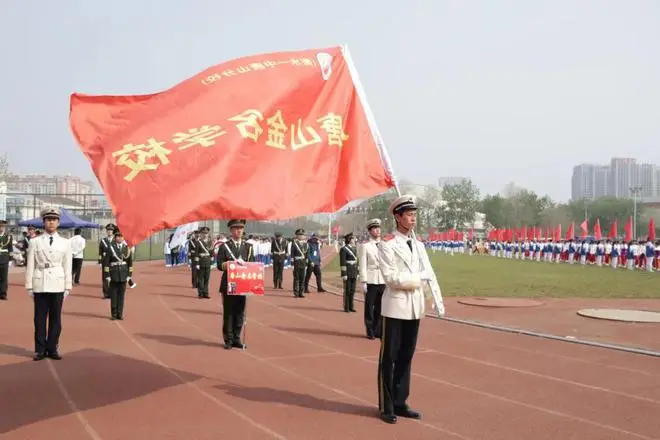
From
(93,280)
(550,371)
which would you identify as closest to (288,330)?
(550,371)

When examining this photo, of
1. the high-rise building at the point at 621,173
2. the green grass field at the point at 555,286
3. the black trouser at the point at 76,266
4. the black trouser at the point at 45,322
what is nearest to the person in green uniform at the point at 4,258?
the black trouser at the point at 76,266

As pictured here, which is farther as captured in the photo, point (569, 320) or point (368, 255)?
point (569, 320)

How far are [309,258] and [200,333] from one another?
709 centimetres

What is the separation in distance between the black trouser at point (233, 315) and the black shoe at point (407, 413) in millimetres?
3741

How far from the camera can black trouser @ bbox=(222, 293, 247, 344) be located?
28.7 ft

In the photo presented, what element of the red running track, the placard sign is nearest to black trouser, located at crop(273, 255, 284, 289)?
the red running track

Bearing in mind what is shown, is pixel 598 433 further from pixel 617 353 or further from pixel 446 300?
pixel 446 300

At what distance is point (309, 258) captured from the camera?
16984mm

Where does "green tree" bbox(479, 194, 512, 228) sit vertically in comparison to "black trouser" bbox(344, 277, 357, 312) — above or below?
above

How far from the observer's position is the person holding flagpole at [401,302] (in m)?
5.39

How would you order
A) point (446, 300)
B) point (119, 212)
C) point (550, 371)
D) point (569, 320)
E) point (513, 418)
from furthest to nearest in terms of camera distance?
point (446, 300) → point (569, 320) → point (550, 371) → point (513, 418) → point (119, 212)

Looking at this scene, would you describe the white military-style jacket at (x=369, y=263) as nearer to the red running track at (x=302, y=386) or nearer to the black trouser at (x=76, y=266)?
the red running track at (x=302, y=386)

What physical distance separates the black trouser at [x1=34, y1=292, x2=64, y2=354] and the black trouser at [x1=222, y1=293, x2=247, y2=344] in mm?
2106

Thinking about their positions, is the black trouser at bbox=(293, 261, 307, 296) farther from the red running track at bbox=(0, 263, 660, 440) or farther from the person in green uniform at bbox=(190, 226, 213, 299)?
the red running track at bbox=(0, 263, 660, 440)
